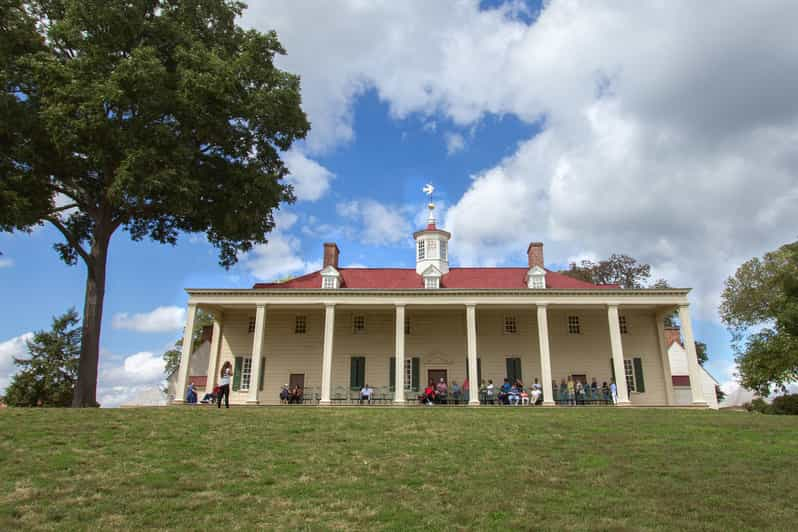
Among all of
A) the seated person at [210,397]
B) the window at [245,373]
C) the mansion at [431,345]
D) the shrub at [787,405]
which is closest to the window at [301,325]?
the mansion at [431,345]

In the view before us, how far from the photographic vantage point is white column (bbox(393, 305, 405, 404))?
86.8ft

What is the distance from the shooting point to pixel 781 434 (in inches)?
570

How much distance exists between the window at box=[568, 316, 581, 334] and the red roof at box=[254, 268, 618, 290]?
6.07 feet

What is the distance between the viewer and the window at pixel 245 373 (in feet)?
98.1

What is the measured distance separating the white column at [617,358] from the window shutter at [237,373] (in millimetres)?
19346

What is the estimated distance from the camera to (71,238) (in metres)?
22.2

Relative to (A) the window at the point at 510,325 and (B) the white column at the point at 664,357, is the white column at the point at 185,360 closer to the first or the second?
(A) the window at the point at 510,325

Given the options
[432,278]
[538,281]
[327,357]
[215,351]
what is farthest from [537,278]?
[215,351]

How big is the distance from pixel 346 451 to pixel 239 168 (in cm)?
1474

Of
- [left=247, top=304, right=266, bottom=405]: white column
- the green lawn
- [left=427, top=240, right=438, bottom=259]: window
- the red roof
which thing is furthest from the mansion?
the green lawn

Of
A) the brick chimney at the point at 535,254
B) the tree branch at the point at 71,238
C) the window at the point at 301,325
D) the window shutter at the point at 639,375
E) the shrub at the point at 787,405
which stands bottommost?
the shrub at the point at 787,405

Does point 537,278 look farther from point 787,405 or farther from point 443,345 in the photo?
point 787,405

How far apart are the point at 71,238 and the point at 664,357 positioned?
2916 cm

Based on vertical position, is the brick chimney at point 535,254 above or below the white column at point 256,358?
above
